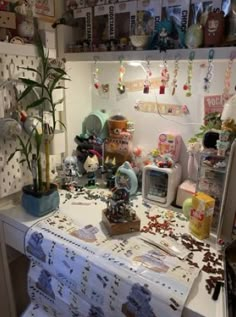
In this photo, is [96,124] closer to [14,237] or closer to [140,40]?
[140,40]

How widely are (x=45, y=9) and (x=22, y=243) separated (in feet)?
3.62

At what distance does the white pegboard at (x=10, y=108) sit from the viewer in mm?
1121

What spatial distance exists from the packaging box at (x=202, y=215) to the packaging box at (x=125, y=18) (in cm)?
80

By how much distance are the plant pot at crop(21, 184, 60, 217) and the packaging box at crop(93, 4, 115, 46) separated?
0.77 metres

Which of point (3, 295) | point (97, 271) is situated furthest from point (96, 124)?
point (3, 295)

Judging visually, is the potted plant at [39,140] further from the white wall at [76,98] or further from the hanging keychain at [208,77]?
the hanging keychain at [208,77]

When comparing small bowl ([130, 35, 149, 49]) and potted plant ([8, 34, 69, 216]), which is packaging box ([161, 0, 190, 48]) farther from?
potted plant ([8, 34, 69, 216])

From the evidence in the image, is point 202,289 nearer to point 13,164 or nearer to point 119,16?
point 13,164

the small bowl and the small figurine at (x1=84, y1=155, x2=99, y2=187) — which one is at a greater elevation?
the small bowl

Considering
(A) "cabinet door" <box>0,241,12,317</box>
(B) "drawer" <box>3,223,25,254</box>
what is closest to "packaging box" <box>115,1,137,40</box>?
(B) "drawer" <box>3,223,25,254</box>

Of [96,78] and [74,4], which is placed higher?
[74,4]

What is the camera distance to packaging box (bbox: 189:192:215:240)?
1.01m

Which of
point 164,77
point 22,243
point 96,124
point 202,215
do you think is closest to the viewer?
point 202,215

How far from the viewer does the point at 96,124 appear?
158 centimetres
